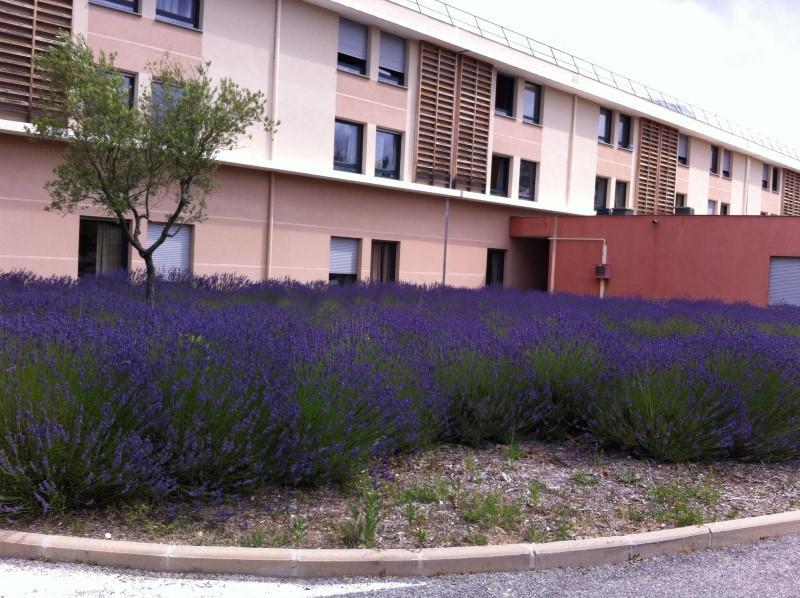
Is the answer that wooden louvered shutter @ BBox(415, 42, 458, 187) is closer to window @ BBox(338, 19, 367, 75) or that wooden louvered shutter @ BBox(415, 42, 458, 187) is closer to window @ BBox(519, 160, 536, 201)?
window @ BBox(338, 19, 367, 75)

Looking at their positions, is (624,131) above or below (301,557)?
above

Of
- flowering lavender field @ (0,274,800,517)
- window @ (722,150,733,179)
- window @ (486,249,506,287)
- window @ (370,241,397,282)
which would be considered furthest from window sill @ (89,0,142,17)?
window @ (722,150,733,179)

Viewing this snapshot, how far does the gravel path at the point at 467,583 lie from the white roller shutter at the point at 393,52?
63.2 feet

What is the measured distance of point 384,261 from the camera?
23.0 metres

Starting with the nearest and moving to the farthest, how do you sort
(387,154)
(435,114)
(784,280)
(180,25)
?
(180,25)
(784,280)
(387,154)
(435,114)

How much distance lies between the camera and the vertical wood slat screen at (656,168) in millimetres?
32344

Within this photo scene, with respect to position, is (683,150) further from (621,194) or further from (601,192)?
(601,192)

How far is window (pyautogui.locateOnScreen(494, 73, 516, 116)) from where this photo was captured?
85.7 feet

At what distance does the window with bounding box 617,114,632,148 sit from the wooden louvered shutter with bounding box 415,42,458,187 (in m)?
10.2

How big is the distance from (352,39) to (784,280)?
1377cm

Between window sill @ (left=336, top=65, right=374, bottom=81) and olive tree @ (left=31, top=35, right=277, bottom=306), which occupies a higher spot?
window sill @ (left=336, top=65, right=374, bottom=81)

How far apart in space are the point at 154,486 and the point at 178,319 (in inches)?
97.1

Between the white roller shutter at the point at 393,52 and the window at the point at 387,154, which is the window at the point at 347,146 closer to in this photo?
the window at the point at 387,154

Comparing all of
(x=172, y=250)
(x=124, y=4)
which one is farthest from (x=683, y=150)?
(x=124, y=4)
